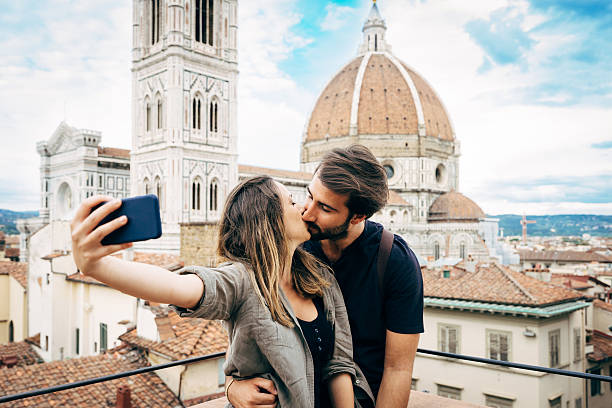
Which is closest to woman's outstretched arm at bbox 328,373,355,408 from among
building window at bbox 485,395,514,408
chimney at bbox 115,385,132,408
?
chimney at bbox 115,385,132,408

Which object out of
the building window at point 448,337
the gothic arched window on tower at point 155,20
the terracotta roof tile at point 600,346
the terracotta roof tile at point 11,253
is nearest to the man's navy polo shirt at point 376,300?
the building window at point 448,337

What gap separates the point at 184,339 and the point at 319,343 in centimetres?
788

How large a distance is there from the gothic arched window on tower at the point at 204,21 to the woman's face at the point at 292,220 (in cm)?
2802

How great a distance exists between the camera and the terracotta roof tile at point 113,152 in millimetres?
31062

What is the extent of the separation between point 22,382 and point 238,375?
8.56 meters

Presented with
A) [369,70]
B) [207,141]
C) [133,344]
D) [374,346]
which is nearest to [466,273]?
[133,344]

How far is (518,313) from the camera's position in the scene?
1100cm

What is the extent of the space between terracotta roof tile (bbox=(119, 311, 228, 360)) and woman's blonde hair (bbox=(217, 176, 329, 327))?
A: 7.18 m

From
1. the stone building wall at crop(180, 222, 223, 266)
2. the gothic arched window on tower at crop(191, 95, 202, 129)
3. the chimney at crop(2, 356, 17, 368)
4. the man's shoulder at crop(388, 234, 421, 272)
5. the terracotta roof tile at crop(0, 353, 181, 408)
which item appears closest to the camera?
the man's shoulder at crop(388, 234, 421, 272)

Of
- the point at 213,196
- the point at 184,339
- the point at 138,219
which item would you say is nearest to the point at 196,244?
the point at 184,339

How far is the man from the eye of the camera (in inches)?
67.6

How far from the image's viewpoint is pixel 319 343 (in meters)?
1.61

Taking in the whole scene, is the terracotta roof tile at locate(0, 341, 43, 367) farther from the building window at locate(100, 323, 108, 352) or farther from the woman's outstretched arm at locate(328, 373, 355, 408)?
the woman's outstretched arm at locate(328, 373, 355, 408)

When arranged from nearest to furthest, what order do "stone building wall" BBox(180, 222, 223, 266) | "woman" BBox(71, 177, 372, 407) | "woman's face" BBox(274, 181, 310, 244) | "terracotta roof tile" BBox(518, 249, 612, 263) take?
"woman" BBox(71, 177, 372, 407) < "woman's face" BBox(274, 181, 310, 244) < "stone building wall" BBox(180, 222, 223, 266) < "terracotta roof tile" BBox(518, 249, 612, 263)
